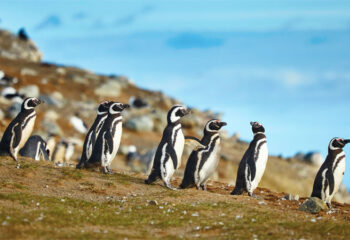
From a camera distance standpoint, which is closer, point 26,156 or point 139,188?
point 139,188

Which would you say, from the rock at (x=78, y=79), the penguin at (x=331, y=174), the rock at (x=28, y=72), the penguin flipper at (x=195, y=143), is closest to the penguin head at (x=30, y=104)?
the penguin flipper at (x=195, y=143)

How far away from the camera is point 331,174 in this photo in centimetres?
1548

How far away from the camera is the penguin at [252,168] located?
1530cm

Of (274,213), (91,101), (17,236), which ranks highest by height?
(91,101)

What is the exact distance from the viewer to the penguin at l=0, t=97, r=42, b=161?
1772 cm

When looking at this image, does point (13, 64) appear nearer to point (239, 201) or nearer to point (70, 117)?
point (70, 117)

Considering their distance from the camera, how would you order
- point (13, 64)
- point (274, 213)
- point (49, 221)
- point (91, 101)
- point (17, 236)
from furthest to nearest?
1. point (13, 64)
2. point (91, 101)
3. point (274, 213)
4. point (49, 221)
5. point (17, 236)

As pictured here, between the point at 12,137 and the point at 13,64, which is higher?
the point at 13,64

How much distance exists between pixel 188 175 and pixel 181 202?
2.19 meters

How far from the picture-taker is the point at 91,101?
47.2 meters

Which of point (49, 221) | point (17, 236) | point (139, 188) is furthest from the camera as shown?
point (139, 188)

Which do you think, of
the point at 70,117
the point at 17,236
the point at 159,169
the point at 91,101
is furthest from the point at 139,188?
the point at 91,101

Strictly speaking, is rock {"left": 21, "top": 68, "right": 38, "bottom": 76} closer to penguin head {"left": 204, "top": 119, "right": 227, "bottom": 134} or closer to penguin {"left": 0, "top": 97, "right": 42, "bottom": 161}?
penguin {"left": 0, "top": 97, "right": 42, "bottom": 161}

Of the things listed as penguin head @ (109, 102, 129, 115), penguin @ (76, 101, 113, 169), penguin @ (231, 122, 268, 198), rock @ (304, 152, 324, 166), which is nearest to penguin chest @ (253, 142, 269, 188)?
penguin @ (231, 122, 268, 198)
